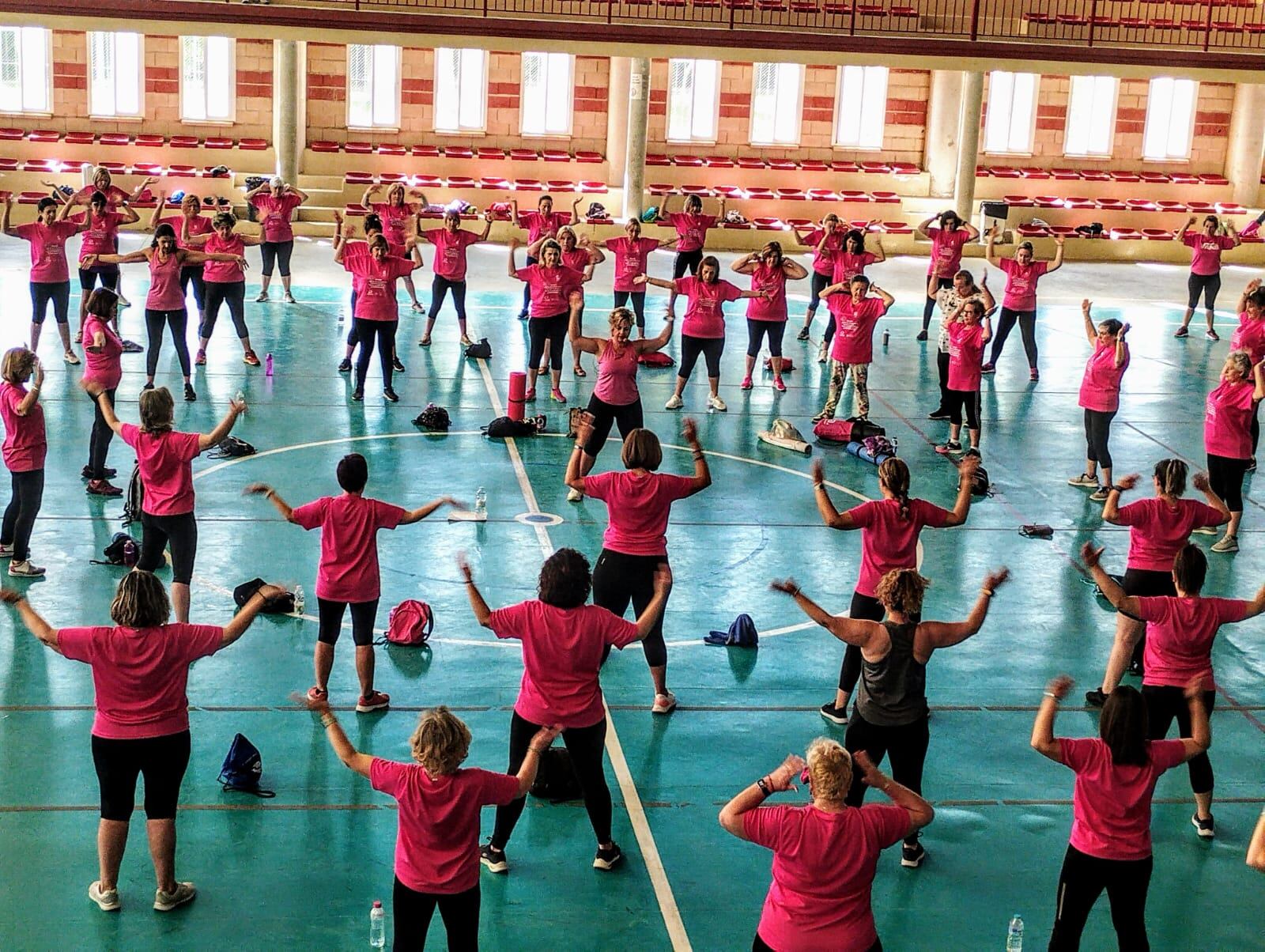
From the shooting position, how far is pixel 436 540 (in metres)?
14.8

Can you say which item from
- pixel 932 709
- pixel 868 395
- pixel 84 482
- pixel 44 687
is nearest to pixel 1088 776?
pixel 932 709

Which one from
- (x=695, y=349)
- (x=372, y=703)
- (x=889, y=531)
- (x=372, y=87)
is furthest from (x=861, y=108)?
(x=372, y=703)

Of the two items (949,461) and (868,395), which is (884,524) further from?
(868,395)

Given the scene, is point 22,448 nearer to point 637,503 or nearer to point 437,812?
point 637,503

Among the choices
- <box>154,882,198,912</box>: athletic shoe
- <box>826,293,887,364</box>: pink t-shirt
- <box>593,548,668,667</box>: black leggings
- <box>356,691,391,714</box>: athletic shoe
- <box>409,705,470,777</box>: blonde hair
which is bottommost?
<box>154,882,198,912</box>: athletic shoe

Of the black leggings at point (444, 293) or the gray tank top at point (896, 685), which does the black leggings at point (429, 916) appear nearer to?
the gray tank top at point (896, 685)

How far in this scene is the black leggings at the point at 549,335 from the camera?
779 inches

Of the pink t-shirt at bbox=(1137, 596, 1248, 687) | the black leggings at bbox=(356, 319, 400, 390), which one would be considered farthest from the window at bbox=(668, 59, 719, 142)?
the pink t-shirt at bbox=(1137, 596, 1248, 687)

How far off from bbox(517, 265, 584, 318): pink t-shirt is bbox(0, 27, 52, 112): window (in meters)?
21.6

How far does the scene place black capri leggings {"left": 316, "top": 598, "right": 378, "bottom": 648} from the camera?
1054cm

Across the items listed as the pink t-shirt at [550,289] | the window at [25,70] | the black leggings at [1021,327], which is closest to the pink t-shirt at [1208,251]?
the black leggings at [1021,327]

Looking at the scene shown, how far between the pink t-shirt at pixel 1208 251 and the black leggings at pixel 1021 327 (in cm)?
511

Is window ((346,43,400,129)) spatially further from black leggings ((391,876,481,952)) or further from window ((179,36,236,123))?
black leggings ((391,876,481,952))

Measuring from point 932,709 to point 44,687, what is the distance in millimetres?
6397
